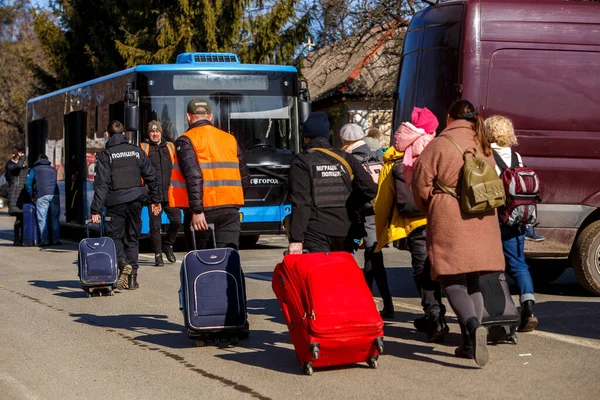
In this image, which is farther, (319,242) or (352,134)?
(352,134)

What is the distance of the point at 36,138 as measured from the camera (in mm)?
25125

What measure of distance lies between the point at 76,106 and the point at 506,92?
12.5 m

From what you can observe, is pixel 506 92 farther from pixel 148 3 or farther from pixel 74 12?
pixel 74 12

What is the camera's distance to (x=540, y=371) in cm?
697

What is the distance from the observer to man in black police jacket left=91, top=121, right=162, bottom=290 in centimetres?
1188

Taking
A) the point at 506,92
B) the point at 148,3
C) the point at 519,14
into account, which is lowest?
the point at 506,92

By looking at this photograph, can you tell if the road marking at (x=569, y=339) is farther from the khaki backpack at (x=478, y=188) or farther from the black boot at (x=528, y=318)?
the khaki backpack at (x=478, y=188)

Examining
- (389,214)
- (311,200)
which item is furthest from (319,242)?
(389,214)

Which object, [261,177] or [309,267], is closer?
[309,267]

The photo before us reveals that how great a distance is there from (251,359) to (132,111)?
9.55m

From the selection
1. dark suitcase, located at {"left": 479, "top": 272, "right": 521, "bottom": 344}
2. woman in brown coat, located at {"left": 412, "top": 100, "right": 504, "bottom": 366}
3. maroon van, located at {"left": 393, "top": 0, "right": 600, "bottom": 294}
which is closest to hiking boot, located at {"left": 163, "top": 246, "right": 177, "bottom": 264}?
maroon van, located at {"left": 393, "top": 0, "right": 600, "bottom": 294}

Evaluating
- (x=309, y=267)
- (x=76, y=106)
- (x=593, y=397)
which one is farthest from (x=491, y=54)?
(x=76, y=106)

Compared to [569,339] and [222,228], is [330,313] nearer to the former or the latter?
[222,228]

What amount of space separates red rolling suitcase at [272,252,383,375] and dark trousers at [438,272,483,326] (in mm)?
535
